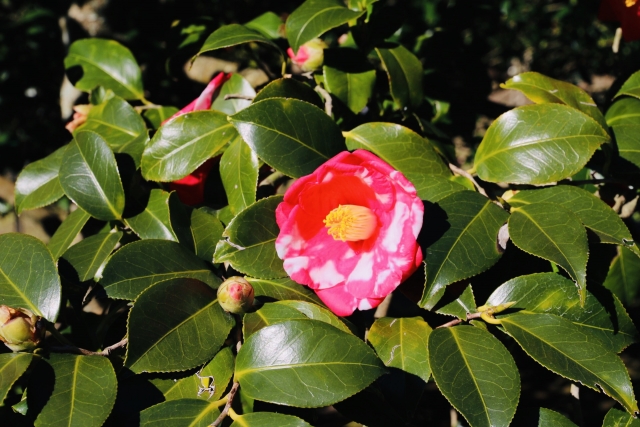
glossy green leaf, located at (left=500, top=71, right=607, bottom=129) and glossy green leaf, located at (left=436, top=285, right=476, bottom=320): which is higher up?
glossy green leaf, located at (left=500, top=71, right=607, bottom=129)

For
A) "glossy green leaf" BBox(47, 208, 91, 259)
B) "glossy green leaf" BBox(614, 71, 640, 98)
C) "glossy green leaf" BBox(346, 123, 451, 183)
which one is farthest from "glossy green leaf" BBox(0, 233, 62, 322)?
"glossy green leaf" BBox(614, 71, 640, 98)

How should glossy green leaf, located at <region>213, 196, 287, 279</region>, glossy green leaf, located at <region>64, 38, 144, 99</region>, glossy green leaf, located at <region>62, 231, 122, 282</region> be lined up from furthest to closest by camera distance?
1. glossy green leaf, located at <region>64, 38, 144, 99</region>
2. glossy green leaf, located at <region>62, 231, 122, 282</region>
3. glossy green leaf, located at <region>213, 196, 287, 279</region>

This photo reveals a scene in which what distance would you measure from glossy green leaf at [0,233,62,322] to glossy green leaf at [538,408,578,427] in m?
0.64

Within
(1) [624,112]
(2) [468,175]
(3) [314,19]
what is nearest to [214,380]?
(2) [468,175]

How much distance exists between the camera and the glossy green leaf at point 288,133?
2.64 ft

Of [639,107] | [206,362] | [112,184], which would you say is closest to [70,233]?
[112,184]

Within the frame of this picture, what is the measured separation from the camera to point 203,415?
744 mm

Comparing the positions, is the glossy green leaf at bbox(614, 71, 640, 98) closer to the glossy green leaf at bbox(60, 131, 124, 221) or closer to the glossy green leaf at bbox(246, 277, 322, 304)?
the glossy green leaf at bbox(246, 277, 322, 304)

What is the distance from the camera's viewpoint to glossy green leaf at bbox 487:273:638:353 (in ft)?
2.70

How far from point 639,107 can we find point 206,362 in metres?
0.84

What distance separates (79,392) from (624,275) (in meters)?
1.02

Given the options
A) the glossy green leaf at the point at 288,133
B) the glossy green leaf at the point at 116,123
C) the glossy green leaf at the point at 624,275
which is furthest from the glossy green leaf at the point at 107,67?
the glossy green leaf at the point at 624,275

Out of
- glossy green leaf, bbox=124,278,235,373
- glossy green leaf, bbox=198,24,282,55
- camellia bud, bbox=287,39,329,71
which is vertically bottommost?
glossy green leaf, bbox=124,278,235,373

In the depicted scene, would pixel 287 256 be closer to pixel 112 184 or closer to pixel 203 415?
pixel 203 415
